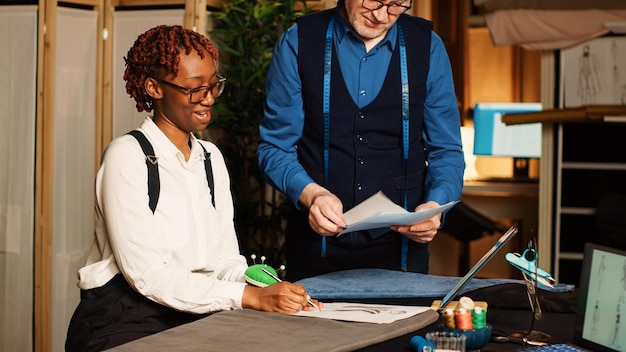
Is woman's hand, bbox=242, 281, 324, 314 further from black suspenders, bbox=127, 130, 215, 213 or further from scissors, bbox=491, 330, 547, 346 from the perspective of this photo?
scissors, bbox=491, 330, 547, 346

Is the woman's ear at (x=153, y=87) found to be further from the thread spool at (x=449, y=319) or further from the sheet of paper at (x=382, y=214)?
the thread spool at (x=449, y=319)

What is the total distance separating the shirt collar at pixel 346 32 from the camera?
9.38ft

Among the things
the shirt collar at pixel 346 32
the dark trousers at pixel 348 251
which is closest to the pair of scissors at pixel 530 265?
the dark trousers at pixel 348 251

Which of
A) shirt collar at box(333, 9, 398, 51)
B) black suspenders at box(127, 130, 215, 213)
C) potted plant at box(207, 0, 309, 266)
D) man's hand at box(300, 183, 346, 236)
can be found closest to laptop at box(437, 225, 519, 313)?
man's hand at box(300, 183, 346, 236)

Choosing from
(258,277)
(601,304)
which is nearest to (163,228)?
(258,277)

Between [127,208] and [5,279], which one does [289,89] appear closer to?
[127,208]

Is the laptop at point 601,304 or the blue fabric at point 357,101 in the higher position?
the blue fabric at point 357,101

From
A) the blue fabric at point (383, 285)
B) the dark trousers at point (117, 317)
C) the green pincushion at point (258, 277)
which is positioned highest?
the green pincushion at point (258, 277)

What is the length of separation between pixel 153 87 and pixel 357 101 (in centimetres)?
75

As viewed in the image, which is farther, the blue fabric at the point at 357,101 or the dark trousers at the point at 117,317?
the blue fabric at the point at 357,101

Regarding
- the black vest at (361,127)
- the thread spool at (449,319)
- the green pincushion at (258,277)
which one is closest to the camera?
the thread spool at (449,319)

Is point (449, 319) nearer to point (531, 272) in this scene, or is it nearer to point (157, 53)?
point (531, 272)

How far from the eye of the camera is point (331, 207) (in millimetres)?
2455

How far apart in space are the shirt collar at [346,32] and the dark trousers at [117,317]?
1.09m
